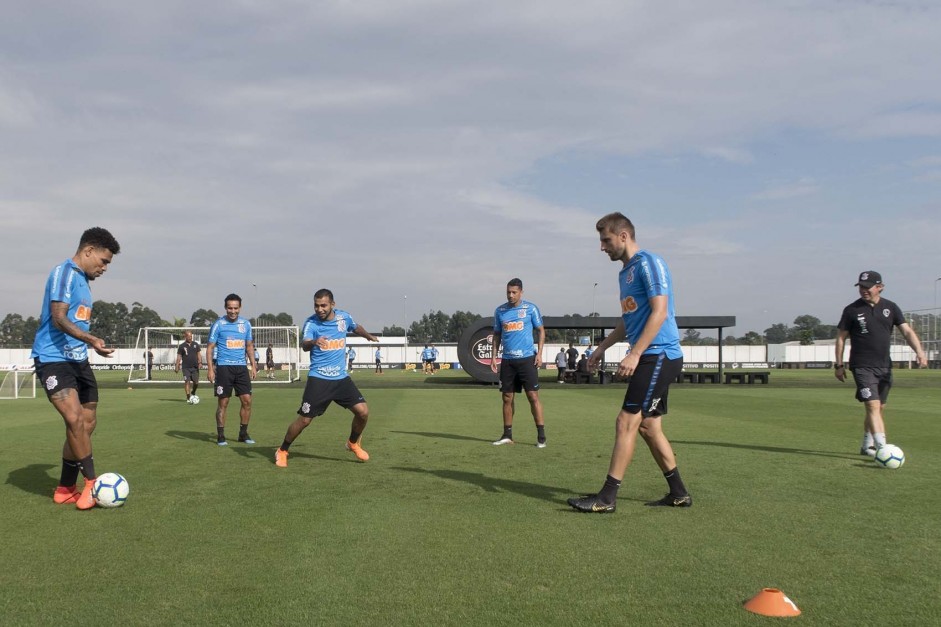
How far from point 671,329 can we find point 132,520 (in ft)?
14.4

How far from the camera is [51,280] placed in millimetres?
5973

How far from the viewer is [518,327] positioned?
10242 millimetres

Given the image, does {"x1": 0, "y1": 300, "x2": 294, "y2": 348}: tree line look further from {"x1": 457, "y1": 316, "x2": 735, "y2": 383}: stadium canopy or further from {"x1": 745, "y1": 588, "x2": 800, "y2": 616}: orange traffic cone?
{"x1": 745, "y1": 588, "x2": 800, "y2": 616}: orange traffic cone

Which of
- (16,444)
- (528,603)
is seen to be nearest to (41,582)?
(528,603)

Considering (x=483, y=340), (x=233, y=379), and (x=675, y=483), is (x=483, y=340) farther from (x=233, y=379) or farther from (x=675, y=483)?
(x=675, y=483)

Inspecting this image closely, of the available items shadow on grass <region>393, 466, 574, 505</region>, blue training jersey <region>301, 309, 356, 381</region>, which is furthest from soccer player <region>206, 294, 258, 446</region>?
shadow on grass <region>393, 466, 574, 505</region>

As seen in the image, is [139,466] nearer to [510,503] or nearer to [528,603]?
[510,503]

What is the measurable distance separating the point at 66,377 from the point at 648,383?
474cm

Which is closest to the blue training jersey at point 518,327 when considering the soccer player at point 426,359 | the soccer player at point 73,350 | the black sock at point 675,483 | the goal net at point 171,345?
the black sock at point 675,483

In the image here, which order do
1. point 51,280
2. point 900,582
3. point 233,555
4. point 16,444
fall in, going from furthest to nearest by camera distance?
1. point 16,444
2. point 51,280
3. point 233,555
4. point 900,582

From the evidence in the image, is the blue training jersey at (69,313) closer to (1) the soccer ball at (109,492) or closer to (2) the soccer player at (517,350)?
(1) the soccer ball at (109,492)

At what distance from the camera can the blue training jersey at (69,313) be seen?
5953 mm

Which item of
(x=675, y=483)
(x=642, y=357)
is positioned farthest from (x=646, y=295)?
(x=675, y=483)

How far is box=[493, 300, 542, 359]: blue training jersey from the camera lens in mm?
10164
